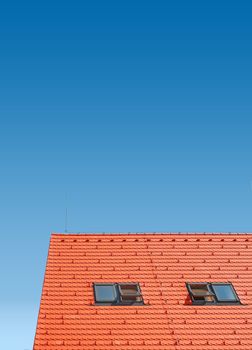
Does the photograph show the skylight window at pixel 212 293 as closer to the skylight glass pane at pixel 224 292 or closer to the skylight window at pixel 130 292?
the skylight glass pane at pixel 224 292

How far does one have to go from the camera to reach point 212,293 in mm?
13797

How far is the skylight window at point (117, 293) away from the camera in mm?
13188

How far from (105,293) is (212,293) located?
123 inches

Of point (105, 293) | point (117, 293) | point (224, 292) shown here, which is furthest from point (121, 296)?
point (224, 292)

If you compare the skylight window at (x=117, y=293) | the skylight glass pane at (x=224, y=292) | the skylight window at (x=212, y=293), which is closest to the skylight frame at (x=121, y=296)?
the skylight window at (x=117, y=293)

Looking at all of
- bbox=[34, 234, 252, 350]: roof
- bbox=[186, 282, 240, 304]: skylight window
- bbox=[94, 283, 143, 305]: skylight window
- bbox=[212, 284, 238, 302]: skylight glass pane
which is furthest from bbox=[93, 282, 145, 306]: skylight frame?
bbox=[212, 284, 238, 302]: skylight glass pane

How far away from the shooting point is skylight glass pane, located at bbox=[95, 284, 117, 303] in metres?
13.2

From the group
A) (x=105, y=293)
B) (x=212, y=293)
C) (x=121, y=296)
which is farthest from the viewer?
(x=212, y=293)

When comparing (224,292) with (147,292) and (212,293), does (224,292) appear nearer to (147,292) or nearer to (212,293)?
(212,293)

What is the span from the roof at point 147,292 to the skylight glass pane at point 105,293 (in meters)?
0.20

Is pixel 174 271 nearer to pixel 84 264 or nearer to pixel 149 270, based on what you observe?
pixel 149 270

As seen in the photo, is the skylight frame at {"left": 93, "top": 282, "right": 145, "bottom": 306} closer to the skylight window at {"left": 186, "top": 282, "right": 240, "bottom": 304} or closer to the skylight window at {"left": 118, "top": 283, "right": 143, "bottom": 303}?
the skylight window at {"left": 118, "top": 283, "right": 143, "bottom": 303}

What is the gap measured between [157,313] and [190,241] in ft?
12.8

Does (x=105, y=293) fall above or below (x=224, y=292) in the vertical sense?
above
